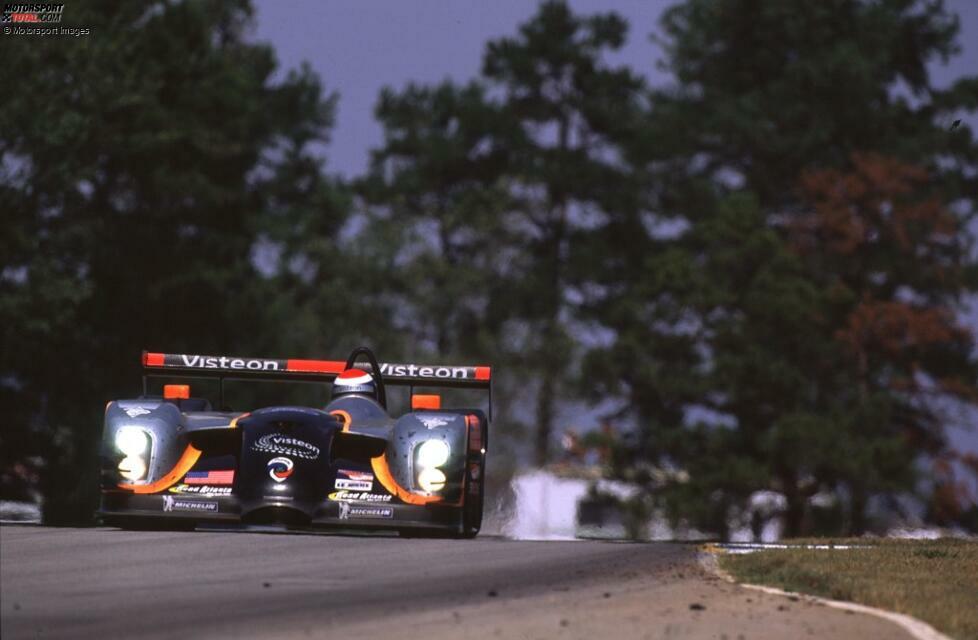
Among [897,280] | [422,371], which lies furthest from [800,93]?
[422,371]

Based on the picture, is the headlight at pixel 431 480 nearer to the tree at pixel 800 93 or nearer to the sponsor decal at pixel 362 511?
the sponsor decal at pixel 362 511

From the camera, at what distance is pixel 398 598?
1137 centimetres

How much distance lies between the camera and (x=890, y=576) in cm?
1394

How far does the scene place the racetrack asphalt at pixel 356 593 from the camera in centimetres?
1014

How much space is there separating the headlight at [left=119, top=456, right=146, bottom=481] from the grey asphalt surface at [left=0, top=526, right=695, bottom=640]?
2.31ft

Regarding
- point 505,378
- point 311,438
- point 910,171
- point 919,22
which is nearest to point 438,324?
point 505,378

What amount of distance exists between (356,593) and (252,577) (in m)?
0.91

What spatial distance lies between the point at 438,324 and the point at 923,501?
14.7 metres

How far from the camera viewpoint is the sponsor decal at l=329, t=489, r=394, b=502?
51.3ft

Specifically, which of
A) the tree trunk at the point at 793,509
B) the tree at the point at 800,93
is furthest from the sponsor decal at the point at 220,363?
the tree at the point at 800,93

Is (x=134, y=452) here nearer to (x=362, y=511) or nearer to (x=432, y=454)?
(x=362, y=511)

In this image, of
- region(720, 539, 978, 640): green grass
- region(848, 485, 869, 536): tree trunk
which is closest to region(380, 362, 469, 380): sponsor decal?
region(720, 539, 978, 640): green grass

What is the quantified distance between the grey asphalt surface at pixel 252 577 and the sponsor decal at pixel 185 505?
40cm

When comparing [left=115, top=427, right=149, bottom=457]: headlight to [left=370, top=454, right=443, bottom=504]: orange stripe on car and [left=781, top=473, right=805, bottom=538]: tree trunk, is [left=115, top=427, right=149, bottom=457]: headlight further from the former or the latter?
[left=781, top=473, right=805, bottom=538]: tree trunk
